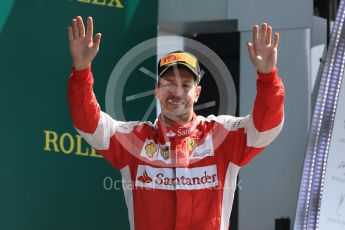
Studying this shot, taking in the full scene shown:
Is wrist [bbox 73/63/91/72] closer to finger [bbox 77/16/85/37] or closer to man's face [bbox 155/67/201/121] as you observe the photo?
finger [bbox 77/16/85/37]

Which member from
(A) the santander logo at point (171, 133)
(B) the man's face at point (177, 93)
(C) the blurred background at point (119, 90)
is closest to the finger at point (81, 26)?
(B) the man's face at point (177, 93)

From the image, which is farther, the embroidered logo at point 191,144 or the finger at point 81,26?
the embroidered logo at point 191,144

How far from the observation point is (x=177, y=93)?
3426 mm

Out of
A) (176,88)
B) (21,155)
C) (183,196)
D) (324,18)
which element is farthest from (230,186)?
(324,18)

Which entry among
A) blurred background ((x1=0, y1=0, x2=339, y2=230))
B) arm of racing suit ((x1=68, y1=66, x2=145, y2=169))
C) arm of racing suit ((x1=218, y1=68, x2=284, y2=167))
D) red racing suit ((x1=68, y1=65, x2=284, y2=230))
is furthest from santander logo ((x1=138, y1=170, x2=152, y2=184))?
blurred background ((x1=0, y1=0, x2=339, y2=230))

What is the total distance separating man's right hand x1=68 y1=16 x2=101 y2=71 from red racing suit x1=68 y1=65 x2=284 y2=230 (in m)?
0.04

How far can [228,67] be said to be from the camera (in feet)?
18.1

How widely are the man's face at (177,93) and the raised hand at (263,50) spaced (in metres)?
0.30

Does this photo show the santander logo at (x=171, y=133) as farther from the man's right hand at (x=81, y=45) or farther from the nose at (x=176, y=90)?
the man's right hand at (x=81, y=45)

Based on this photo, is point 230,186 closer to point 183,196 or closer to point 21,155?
point 183,196

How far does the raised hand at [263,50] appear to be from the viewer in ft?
10.7

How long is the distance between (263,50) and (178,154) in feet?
1.78

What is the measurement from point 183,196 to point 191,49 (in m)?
2.16

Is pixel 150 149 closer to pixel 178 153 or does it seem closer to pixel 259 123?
pixel 178 153
